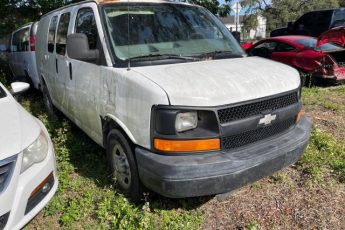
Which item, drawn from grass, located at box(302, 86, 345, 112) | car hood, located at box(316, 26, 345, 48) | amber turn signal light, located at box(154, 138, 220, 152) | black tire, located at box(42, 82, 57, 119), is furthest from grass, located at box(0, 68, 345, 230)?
car hood, located at box(316, 26, 345, 48)

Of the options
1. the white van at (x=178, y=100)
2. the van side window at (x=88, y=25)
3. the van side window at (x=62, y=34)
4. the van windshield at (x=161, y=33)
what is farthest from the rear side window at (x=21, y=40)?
the van windshield at (x=161, y=33)

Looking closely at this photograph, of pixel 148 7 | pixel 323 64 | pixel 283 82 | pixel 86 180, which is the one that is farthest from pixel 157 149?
pixel 323 64

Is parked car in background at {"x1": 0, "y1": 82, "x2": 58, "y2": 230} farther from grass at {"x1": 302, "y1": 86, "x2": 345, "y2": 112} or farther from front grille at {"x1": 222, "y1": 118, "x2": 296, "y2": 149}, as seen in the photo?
grass at {"x1": 302, "y1": 86, "x2": 345, "y2": 112}

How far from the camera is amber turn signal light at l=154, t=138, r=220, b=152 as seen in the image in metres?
2.93

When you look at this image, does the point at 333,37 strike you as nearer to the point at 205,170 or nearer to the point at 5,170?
the point at 205,170

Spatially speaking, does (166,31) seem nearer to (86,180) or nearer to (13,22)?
(86,180)

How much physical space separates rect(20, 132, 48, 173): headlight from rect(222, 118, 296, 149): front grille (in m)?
1.52

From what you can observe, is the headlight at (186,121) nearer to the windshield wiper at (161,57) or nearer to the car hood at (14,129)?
the windshield wiper at (161,57)

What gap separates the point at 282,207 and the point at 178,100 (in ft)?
5.25

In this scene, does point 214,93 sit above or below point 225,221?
above

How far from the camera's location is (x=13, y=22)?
12875 millimetres

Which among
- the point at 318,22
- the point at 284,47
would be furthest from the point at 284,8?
the point at 284,47

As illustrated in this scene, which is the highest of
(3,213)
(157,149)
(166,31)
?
(166,31)

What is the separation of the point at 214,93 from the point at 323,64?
6135mm
